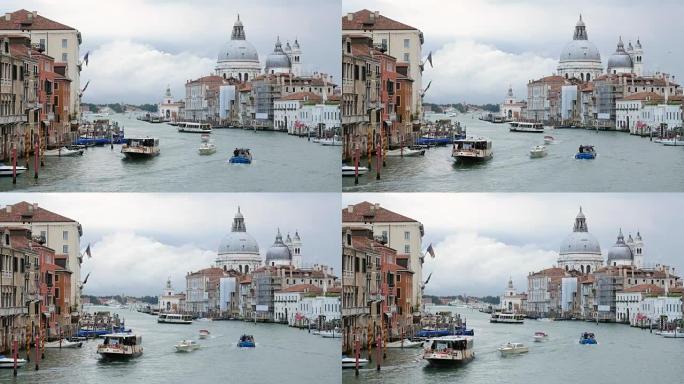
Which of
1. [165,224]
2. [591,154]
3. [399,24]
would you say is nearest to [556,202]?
[591,154]

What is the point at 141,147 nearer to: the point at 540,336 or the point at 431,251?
the point at 431,251

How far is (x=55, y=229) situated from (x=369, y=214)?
3444 millimetres

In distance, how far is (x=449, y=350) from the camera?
27.9 metres

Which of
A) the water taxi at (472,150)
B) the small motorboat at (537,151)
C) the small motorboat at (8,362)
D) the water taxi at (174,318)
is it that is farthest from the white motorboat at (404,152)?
the small motorboat at (8,362)

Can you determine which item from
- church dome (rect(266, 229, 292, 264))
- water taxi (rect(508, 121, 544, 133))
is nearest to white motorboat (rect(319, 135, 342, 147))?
church dome (rect(266, 229, 292, 264))

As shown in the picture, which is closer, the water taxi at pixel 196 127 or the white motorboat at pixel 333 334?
the white motorboat at pixel 333 334

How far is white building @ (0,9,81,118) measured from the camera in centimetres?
2769

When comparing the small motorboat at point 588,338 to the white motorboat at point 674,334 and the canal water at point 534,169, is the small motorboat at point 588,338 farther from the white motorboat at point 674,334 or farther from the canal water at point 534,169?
the canal water at point 534,169

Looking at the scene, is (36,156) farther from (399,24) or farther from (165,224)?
(399,24)

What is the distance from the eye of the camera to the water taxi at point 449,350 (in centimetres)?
2786

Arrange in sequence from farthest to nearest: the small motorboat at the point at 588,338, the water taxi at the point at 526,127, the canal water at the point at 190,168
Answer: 1. the small motorboat at the point at 588,338
2. the water taxi at the point at 526,127
3. the canal water at the point at 190,168

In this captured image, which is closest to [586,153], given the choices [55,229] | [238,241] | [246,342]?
[238,241]

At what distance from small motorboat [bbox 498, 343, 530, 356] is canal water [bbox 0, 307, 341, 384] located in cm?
189

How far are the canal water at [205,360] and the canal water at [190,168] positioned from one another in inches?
59.8
